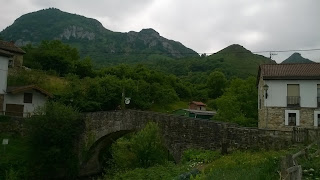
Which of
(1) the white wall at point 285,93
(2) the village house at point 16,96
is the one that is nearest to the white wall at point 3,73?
(2) the village house at point 16,96

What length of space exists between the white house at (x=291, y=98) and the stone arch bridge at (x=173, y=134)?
9.45m

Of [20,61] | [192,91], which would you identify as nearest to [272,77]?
[20,61]

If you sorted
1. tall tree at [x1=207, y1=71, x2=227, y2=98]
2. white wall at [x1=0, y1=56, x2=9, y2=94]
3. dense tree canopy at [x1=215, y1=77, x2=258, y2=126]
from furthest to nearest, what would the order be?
tall tree at [x1=207, y1=71, x2=227, y2=98] → dense tree canopy at [x1=215, y1=77, x2=258, y2=126] → white wall at [x1=0, y1=56, x2=9, y2=94]

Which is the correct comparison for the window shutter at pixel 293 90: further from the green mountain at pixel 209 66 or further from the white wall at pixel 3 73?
the green mountain at pixel 209 66

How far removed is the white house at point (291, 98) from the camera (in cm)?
2592

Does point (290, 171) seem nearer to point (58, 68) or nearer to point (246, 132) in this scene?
point (246, 132)

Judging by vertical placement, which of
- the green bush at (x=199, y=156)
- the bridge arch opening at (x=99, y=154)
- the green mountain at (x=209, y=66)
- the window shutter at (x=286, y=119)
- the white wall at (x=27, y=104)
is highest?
the green mountain at (x=209, y=66)

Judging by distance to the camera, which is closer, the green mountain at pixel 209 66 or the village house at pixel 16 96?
the village house at pixel 16 96

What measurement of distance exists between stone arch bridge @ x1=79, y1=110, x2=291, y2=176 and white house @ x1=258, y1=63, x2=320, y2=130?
9.45 meters

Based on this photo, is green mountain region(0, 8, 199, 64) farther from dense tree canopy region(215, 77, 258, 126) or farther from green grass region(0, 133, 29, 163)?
green grass region(0, 133, 29, 163)

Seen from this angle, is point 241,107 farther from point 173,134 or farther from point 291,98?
point 173,134

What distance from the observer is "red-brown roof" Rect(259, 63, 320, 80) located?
26203mm

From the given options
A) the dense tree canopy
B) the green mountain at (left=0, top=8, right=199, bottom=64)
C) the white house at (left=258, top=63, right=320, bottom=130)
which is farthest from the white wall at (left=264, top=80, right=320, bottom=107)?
the green mountain at (left=0, top=8, right=199, bottom=64)

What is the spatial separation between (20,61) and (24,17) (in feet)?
535
